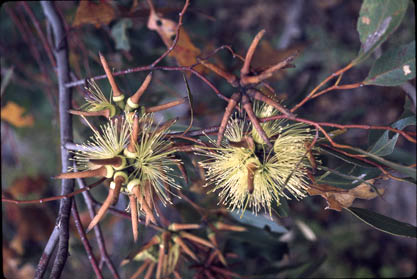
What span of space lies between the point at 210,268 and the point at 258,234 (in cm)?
32

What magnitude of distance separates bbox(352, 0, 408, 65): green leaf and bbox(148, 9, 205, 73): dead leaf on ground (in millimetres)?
568

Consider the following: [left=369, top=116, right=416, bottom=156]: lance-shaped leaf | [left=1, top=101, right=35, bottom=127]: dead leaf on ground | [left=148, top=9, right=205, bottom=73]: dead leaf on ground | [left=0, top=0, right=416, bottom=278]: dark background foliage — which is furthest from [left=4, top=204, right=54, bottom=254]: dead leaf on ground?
[left=369, top=116, right=416, bottom=156]: lance-shaped leaf

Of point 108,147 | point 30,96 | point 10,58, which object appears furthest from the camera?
point 30,96

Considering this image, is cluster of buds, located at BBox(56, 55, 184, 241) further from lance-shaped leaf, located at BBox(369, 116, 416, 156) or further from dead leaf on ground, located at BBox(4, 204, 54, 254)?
dead leaf on ground, located at BBox(4, 204, 54, 254)

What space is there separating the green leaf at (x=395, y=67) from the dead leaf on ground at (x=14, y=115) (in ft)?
5.46

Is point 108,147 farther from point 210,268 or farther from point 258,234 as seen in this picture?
point 258,234

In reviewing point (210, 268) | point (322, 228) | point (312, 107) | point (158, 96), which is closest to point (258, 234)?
point (210, 268)

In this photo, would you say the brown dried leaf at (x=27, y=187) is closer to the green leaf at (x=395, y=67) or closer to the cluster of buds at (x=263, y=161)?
the cluster of buds at (x=263, y=161)

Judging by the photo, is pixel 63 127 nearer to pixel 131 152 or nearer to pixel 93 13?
pixel 131 152

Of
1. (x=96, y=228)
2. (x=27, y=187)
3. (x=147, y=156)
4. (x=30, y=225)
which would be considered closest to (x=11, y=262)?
(x=30, y=225)

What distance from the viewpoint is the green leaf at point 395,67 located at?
0.77 metres

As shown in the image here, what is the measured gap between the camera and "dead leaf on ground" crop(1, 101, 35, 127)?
1775 mm

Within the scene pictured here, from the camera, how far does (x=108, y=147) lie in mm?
810

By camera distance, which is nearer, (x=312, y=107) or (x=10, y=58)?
(x=10, y=58)
